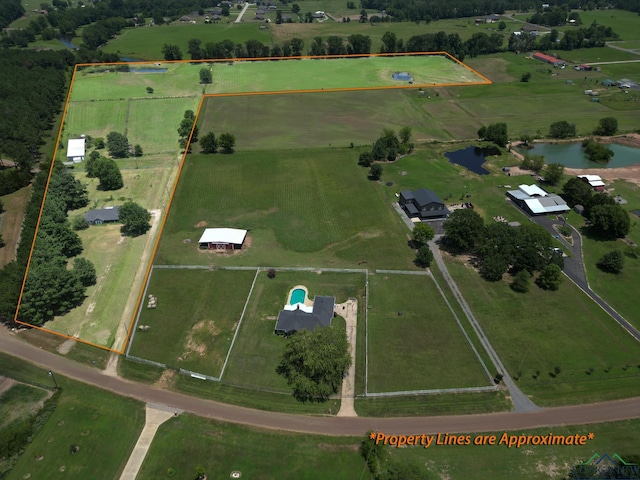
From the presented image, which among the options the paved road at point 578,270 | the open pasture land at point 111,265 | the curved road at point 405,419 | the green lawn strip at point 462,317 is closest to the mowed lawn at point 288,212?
the open pasture land at point 111,265

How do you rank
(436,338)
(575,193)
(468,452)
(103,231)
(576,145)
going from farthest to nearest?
(576,145) < (575,193) < (103,231) < (436,338) < (468,452)

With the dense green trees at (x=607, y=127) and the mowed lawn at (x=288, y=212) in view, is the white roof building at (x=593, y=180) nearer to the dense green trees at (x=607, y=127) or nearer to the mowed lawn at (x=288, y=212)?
the dense green trees at (x=607, y=127)

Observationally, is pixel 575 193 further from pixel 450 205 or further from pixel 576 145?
pixel 576 145

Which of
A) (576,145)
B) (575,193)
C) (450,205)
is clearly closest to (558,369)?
(450,205)

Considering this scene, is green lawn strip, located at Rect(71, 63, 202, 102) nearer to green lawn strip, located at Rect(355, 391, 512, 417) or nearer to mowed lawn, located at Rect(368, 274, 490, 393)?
mowed lawn, located at Rect(368, 274, 490, 393)

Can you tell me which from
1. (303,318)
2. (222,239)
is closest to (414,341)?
(303,318)

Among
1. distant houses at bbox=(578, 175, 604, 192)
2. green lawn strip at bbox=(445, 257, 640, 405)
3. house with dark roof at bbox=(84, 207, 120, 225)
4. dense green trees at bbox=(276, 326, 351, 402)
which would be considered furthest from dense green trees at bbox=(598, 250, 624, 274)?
house with dark roof at bbox=(84, 207, 120, 225)

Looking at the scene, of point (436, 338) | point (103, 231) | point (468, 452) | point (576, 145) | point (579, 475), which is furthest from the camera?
point (576, 145)
